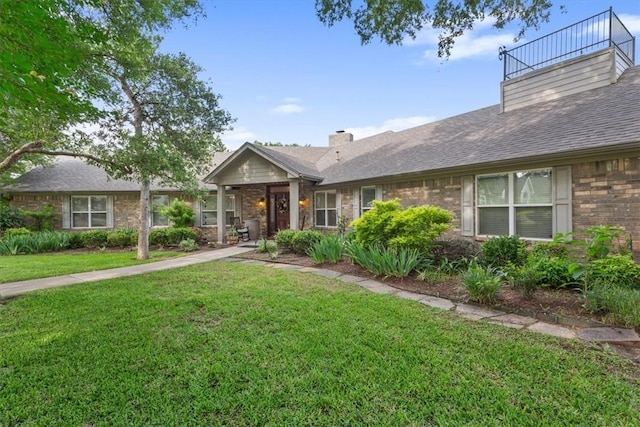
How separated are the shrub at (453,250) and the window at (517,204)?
102 cm

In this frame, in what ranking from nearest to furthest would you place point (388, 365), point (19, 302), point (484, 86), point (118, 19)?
point (388, 365) → point (19, 302) → point (118, 19) → point (484, 86)

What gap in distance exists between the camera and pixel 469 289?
5.02 metres

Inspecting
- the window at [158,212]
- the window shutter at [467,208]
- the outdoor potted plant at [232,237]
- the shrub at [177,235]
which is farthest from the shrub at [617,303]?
the window at [158,212]

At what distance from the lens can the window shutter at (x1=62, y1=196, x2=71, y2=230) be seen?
1488cm

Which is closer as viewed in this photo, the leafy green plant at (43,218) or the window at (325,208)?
the window at (325,208)

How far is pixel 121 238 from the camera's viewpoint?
13.0 metres

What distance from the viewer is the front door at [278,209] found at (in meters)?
15.4

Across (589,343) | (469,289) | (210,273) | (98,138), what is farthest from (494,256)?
(98,138)

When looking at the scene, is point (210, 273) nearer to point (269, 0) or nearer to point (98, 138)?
point (98, 138)

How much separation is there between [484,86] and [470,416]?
14.2 meters

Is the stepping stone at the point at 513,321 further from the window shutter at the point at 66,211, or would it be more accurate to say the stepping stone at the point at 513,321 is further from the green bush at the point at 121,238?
the window shutter at the point at 66,211

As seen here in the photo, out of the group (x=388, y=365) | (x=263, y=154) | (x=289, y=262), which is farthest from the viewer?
(x=263, y=154)

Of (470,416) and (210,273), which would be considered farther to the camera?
(210,273)

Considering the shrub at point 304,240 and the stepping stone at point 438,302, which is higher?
the shrub at point 304,240
